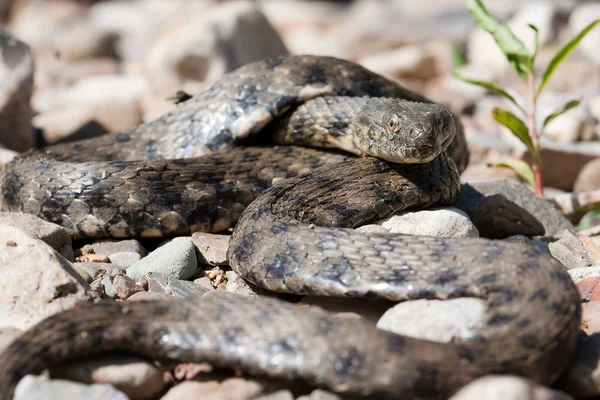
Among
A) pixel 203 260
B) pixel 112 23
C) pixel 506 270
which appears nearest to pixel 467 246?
pixel 506 270

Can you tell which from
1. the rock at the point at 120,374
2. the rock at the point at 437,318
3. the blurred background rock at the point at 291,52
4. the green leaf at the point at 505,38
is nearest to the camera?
the rock at the point at 120,374

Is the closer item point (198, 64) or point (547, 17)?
point (198, 64)

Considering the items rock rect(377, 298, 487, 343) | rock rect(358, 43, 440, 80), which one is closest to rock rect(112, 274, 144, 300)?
rock rect(377, 298, 487, 343)

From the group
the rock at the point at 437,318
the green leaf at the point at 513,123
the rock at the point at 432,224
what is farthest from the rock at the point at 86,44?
the rock at the point at 437,318

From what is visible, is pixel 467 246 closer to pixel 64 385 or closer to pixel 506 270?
pixel 506 270

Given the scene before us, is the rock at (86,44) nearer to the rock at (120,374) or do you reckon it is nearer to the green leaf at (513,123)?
the green leaf at (513,123)

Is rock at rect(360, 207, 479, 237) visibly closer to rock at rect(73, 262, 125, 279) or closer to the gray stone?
the gray stone

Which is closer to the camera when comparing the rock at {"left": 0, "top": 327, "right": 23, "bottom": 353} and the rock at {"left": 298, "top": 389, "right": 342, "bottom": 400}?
the rock at {"left": 298, "top": 389, "right": 342, "bottom": 400}
